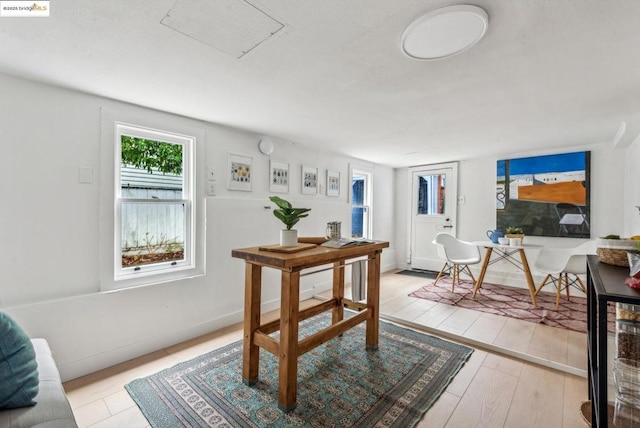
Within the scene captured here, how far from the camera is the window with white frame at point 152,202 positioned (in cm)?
244

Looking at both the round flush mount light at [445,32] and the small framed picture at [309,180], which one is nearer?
the round flush mount light at [445,32]

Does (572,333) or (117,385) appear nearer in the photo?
(117,385)

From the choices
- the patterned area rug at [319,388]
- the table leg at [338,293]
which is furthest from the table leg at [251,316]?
the table leg at [338,293]

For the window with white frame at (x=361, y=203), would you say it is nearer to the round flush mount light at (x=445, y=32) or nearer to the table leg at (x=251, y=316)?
the table leg at (x=251, y=316)

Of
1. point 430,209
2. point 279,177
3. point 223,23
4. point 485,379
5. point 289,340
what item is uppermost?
point 223,23

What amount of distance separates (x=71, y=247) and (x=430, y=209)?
520 cm

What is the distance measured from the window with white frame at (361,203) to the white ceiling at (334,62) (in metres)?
2.27

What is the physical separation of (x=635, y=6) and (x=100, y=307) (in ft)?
11.9

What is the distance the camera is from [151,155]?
2629mm

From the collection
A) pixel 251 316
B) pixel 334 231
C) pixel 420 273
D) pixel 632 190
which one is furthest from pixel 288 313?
pixel 420 273

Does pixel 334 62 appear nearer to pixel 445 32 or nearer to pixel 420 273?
pixel 445 32

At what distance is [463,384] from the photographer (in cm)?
201

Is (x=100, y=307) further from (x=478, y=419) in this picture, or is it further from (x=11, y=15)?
(x=478, y=419)

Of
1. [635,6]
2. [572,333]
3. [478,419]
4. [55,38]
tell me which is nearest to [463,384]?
[478,419]
